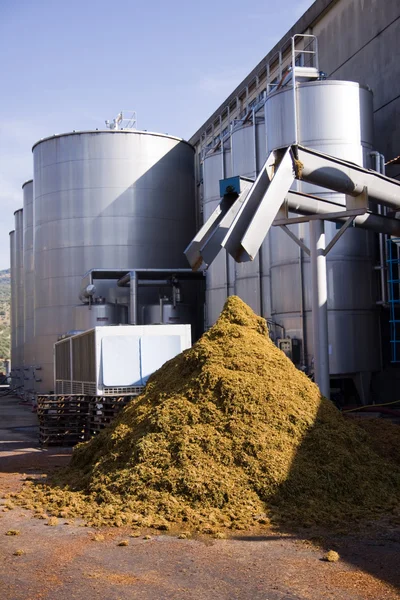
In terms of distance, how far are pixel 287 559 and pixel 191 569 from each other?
0.94 metres

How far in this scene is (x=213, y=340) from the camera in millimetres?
11641

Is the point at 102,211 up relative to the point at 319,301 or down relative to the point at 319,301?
up

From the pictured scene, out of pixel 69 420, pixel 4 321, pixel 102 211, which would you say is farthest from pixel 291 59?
pixel 4 321

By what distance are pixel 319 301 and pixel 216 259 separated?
28.8ft

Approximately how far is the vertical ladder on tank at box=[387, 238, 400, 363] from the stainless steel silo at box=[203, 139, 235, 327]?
20.1 feet

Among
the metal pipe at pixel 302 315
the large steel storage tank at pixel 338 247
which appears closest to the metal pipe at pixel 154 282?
the large steel storage tank at pixel 338 247

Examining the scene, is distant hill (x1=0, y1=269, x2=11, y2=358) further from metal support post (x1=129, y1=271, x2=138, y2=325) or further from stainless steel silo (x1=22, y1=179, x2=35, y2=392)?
metal support post (x1=129, y1=271, x2=138, y2=325)

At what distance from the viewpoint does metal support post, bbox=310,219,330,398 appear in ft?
52.3

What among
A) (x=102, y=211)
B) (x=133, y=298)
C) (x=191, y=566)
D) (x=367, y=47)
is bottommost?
(x=191, y=566)

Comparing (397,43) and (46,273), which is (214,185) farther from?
(46,273)

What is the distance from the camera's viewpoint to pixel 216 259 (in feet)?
79.8

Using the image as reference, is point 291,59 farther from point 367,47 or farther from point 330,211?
point 330,211

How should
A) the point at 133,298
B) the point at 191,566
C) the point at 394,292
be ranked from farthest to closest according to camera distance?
the point at 133,298 → the point at 394,292 → the point at 191,566

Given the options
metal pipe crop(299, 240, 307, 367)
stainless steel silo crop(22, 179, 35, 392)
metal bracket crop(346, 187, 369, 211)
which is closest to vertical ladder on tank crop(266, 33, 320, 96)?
Result: metal pipe crop(299, 240, 307, 367)
